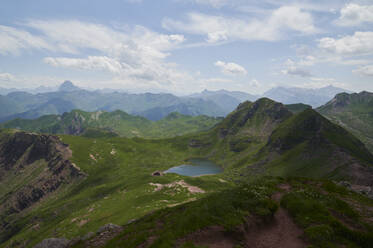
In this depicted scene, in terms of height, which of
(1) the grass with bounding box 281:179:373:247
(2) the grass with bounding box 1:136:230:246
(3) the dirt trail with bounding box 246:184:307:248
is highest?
(1) the grass with bounding box 281:179:373:247

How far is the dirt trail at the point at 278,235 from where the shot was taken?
2748cm

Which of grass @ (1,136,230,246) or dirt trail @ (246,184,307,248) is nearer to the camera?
dirt trail @ (246,184,307,248)

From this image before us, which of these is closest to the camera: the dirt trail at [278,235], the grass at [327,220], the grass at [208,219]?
the grass at [327,220]

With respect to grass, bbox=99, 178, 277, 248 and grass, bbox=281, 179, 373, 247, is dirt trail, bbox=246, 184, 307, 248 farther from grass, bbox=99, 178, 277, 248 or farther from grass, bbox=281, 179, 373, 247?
grass, bbox=99, 178, 277, 248

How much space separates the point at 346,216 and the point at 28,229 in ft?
574

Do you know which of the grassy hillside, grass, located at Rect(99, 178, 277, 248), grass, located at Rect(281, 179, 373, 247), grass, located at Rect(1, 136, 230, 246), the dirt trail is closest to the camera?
grass, located at Rect(281, 179, 373, 247)

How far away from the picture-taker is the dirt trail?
1082 inches

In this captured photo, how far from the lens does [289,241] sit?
1091 inches

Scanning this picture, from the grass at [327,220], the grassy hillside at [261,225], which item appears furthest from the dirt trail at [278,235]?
the grass at [327,220]

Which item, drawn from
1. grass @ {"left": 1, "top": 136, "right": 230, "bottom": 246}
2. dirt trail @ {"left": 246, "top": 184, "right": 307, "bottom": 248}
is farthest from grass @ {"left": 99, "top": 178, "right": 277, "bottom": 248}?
grass @ {"left": 1, "top": 136, "right": 230, "bottom": 246}

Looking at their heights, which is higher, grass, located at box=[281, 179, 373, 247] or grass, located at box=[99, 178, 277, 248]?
grass, located at box=[281, 179, 373, 247]

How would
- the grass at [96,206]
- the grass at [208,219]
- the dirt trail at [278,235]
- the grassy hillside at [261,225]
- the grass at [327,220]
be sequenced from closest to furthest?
the grass at [327,220] → the grassy hillside at [261,225] → the dirt trail at [278,235] → the grass at [208,219] → the grass at [96,206]

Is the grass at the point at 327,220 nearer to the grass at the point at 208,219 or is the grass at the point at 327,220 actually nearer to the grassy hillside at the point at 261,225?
the grassy hillside at the point at 261,225

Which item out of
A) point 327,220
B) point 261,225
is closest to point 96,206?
point 261,225
